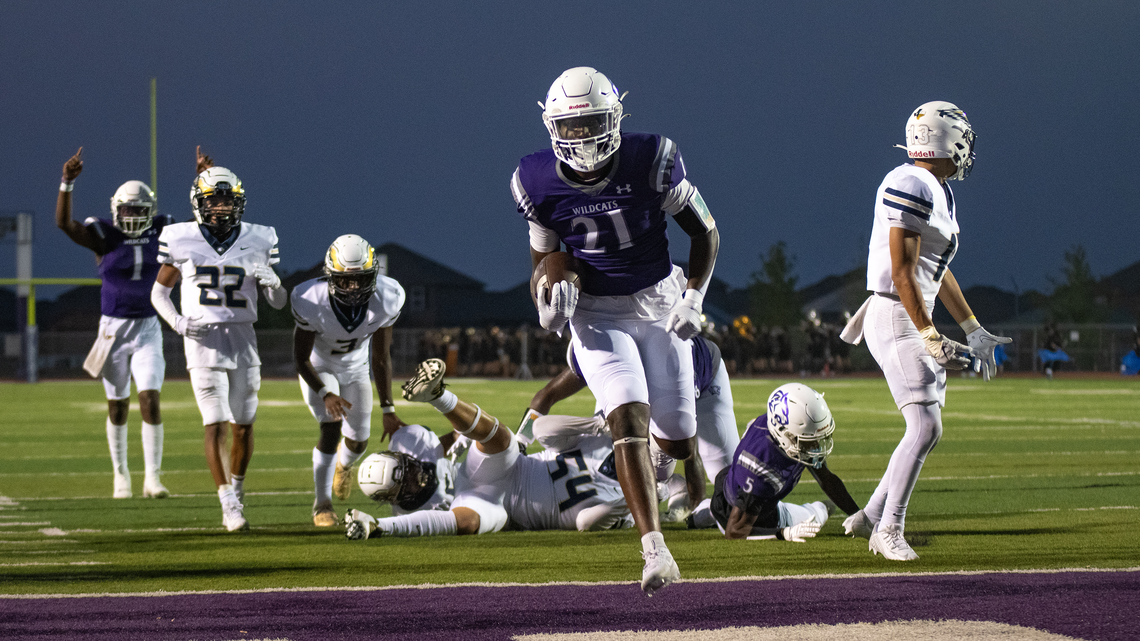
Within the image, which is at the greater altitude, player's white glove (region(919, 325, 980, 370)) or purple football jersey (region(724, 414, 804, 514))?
player's white glove (region(919, 325, 980, 370))

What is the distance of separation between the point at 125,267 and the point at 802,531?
17.5ft

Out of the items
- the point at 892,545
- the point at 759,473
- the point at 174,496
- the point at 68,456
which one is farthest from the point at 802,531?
the point at 68,456

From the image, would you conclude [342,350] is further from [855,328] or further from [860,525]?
[860,525]

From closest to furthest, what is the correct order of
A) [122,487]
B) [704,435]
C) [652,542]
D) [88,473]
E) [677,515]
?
[652,542]
[704,435]
[677,515]
[122,487]
[88,473]

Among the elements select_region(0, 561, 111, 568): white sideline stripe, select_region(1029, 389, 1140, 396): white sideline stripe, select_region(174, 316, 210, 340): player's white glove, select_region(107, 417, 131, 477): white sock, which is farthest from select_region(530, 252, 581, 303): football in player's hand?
select_region(1029, 389, 1140, 396): white sideline stripe

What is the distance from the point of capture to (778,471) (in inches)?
Answer: 207

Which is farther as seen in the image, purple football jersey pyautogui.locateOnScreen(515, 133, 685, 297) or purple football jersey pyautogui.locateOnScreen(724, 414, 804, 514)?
purple football jersey pyautogui.locateOnScreen(724, 414, 804, 514)

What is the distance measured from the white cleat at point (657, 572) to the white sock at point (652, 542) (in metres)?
0.03

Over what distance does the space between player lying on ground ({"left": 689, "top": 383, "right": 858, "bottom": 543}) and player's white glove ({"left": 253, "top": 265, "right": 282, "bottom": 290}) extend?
284 cm

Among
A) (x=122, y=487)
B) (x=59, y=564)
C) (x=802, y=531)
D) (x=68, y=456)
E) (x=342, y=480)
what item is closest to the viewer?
(x=59, y=564)

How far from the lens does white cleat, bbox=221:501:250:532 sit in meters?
6.30

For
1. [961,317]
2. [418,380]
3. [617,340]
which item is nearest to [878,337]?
[961,317]

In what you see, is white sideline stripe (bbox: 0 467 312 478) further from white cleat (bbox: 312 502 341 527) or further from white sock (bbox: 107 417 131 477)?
white cleat (bbox: 312 502 341 527)

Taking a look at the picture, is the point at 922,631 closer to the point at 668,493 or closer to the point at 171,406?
the point at 668,493
